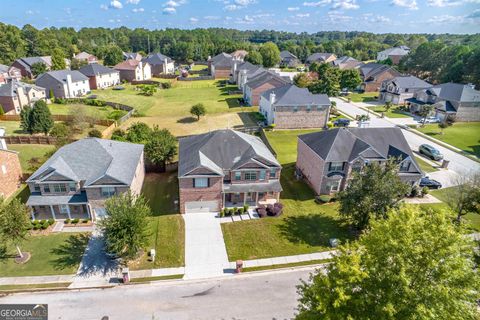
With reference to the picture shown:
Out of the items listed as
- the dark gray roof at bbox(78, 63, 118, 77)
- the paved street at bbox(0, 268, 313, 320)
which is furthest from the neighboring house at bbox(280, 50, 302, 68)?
the paved street at bbox(0, 268, 313, 320)

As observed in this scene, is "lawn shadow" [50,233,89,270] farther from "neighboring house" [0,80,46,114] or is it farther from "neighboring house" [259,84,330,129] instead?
"neighboring house" [0,80,46,114]

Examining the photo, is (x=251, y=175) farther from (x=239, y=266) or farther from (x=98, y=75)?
(x=98, y=75)

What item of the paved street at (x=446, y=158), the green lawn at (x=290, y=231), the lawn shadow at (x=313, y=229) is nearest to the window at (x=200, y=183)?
the green lawn at (x=290, y=231)

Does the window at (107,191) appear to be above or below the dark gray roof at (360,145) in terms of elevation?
below

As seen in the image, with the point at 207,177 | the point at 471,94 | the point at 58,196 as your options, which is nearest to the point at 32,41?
the point at 58,196

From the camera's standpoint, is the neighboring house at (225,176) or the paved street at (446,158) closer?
the neighboring house at (225,176)

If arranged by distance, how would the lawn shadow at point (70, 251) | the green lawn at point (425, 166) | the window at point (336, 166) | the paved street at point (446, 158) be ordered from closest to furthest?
the lawn shadow at point (70, 251)
the window at point (336, 166)
the paved street at point (446, 158)
the green lawn at point (425, 166)

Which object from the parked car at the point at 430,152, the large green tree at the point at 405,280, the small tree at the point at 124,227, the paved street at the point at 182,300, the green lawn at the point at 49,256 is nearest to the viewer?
the large green tree at the point at 405,280

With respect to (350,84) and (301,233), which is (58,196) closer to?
(301,233)

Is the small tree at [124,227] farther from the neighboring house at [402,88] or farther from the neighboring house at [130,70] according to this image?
the neighboring house at [130,70]
